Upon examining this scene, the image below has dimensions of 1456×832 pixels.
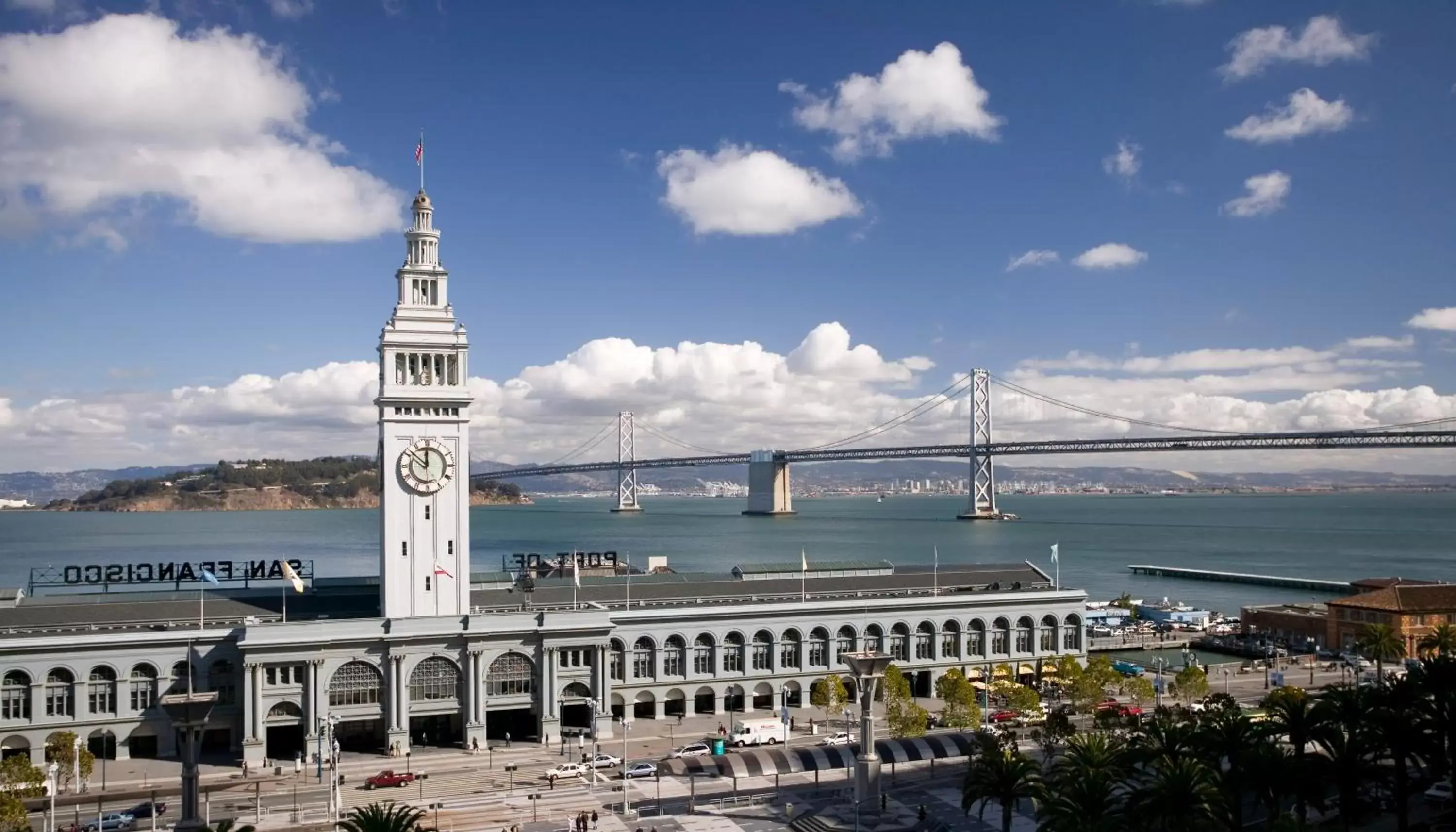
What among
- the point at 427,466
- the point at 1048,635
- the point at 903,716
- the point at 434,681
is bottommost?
the point at 903,716

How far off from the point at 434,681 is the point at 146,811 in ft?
51.1

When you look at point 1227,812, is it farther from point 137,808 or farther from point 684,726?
point 137,808

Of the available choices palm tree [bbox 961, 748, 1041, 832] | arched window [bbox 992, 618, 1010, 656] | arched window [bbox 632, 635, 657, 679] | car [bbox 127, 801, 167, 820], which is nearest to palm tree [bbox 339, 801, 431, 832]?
palm tree [bbox 961, 748, 1041, 832]

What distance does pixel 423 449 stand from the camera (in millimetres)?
64688

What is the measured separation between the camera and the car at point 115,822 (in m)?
47.7

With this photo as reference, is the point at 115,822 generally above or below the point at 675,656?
below

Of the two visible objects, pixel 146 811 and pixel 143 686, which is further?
pixel 143 686

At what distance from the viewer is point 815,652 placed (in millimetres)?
73562

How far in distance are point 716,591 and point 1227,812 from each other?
41.1 m

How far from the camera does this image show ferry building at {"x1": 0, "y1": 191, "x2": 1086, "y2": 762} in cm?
5950

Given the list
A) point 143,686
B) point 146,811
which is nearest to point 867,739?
point 146,811

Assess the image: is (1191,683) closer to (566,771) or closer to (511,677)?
(566,771)

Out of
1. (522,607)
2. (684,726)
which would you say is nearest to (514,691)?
(522,607)

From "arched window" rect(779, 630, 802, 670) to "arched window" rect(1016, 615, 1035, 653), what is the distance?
53.1ft
